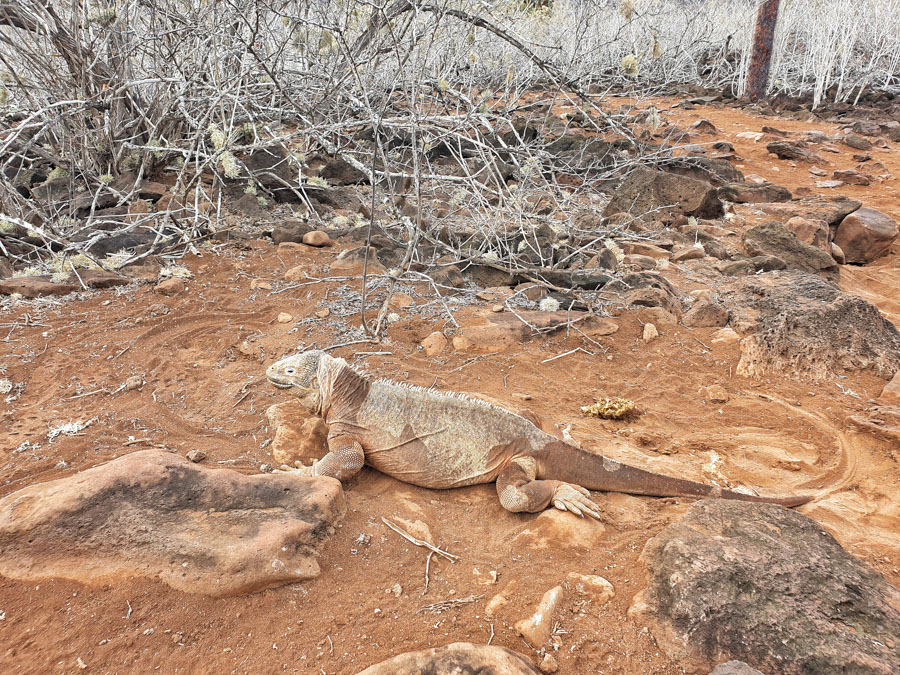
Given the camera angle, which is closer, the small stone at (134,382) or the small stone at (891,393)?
the small stone at (891,393)

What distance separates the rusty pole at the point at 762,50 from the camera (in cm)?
1659

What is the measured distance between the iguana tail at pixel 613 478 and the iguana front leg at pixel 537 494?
3.6 inches

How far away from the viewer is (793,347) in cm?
504

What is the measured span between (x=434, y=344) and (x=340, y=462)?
80.1 inches

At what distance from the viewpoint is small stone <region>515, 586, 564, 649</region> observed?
2.24m

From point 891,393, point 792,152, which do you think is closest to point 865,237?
point 891,393

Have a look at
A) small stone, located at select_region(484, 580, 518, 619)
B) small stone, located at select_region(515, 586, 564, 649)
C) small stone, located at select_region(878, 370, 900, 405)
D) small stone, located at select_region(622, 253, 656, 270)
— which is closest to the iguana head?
small stone, located at select_region(484, 580, 518, 619)

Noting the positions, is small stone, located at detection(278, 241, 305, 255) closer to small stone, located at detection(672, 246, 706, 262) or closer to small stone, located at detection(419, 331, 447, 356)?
small stone, located at detection(419, 331, 447, 356)

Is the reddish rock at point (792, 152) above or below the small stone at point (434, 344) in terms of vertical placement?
above

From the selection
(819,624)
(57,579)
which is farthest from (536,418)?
(57,579)

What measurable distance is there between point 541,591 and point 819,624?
1094 millimetres

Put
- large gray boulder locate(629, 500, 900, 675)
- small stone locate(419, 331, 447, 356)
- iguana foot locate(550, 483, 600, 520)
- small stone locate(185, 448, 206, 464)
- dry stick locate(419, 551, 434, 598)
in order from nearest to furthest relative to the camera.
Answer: large gray boulder locate(629, 500, 900, 675)
dry stick locate(419, 551, 434, 598)
iguana foot locate(550, 483, 600, 520)
small stone locate(185, 448, 206, 464)
small stone locate(419, 331, 447, 356)

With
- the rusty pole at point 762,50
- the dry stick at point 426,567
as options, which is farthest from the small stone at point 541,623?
the rusty pole at point 762,50

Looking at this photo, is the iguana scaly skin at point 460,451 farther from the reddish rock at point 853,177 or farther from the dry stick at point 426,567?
the reddish rock at point 853,177
